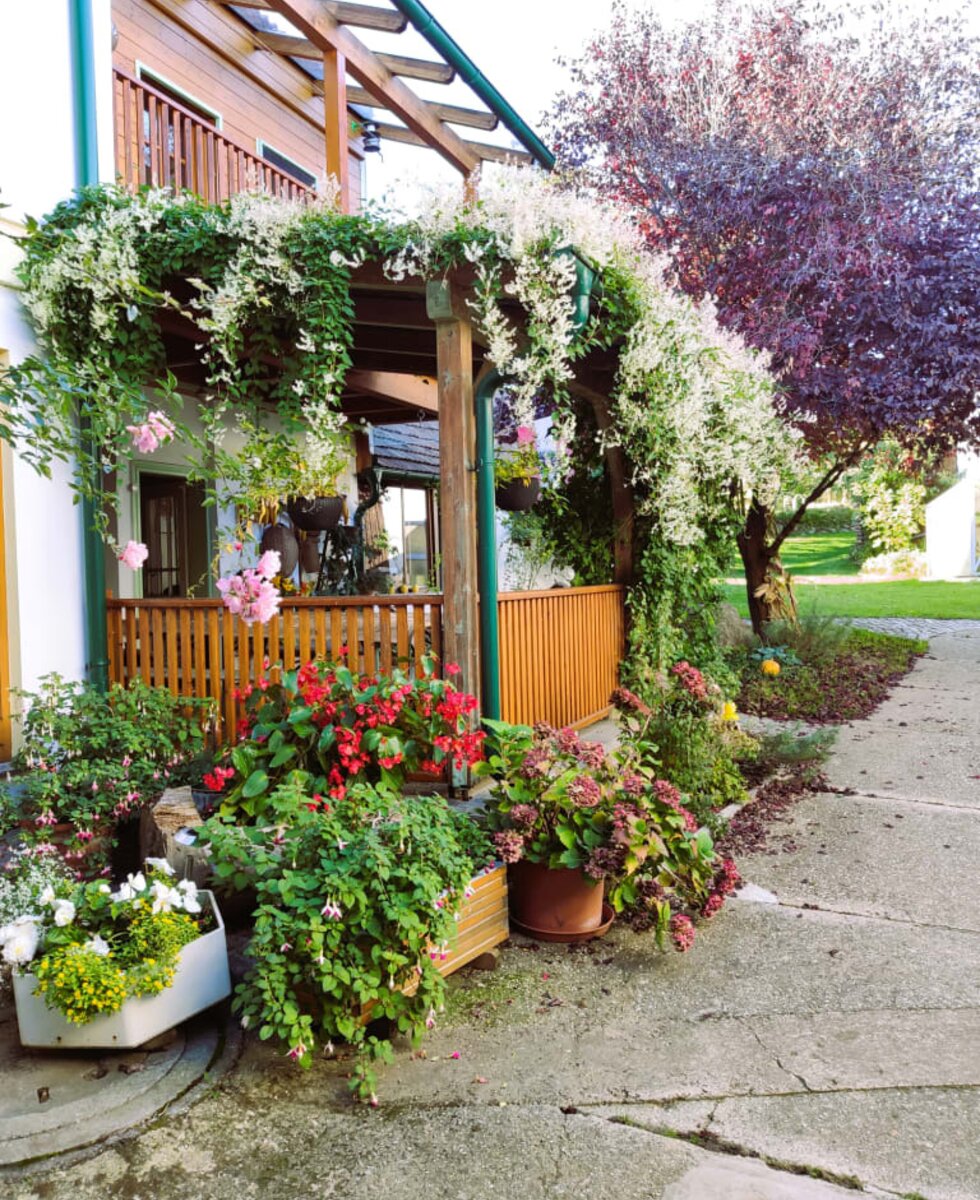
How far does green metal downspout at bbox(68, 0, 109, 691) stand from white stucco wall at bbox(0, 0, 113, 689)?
4cm

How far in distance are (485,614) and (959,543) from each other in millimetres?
20219

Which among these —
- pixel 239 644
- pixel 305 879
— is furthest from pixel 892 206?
pixel 305 879

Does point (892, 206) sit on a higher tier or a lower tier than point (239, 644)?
higher

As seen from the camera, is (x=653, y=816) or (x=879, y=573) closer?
(x=653, y=816)

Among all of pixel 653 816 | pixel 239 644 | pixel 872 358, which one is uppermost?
pixel 872 358

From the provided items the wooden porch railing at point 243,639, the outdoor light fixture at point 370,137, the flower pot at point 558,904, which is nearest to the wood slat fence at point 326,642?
the wooden porch railing at point 243,639

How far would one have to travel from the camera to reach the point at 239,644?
501cm

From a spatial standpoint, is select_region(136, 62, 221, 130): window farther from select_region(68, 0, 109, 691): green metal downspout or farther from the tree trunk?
the tree trunk

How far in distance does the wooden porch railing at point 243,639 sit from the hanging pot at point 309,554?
2789 mm

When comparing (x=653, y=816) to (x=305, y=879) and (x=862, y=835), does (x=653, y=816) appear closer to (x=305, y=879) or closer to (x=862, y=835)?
(x=305, y=879)

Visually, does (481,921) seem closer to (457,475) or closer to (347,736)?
(347,736)

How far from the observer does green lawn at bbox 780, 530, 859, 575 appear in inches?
926

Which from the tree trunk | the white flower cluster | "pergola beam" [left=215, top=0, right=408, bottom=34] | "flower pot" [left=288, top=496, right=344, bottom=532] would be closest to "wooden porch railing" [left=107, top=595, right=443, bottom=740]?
the white flower cluster

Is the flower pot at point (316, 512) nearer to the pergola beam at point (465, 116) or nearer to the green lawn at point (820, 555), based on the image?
the pergola beam at point (465, 116)
